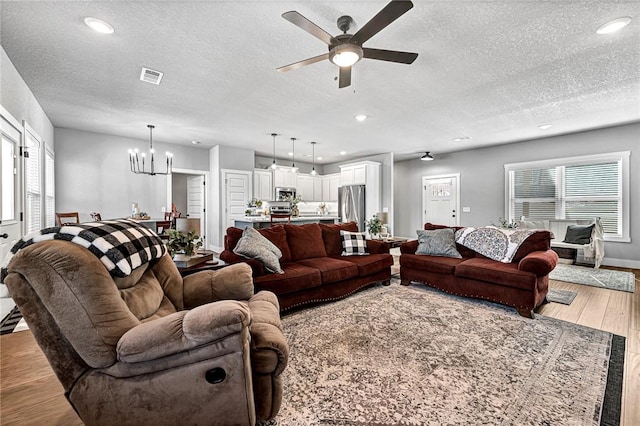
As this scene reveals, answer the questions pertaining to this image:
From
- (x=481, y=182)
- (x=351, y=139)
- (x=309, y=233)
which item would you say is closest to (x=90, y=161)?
(x=309, y=233)

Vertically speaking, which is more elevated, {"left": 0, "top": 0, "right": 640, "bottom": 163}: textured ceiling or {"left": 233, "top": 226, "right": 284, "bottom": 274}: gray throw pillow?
{"left": 0, "top": 0, "right": 640, "bottom": 163}: textured ceiling

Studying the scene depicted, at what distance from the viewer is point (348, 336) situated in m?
2.49

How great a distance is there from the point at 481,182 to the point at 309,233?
18.1 ft

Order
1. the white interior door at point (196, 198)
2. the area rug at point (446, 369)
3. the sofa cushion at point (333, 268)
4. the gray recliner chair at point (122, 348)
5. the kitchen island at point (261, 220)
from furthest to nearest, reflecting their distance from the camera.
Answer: the white interior door at point (196, 198), the kitchen island at point (261, 220), the sofa cushion at point (333, 268), the area rug at point (446, 369), the gray recliner chair at point (122, 348)

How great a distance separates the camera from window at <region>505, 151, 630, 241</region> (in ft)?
17.6

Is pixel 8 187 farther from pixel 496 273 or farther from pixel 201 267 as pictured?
pixel 496 273

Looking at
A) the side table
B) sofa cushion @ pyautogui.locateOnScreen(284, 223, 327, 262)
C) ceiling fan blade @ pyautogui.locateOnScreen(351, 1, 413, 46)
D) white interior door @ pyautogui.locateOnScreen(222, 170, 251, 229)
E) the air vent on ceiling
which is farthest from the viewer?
white interior door @ pyautogui.locateOnScreen(222, 170, 251, 229)

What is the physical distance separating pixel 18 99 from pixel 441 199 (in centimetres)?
845

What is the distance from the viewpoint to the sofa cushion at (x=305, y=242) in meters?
3.70

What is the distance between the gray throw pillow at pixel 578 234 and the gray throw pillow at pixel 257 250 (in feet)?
18.7

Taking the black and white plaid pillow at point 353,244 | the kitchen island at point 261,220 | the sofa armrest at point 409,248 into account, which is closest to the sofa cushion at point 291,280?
the black and white plaid pillow at point 353,244

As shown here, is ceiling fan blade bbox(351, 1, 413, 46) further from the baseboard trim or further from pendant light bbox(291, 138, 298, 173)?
the baseboard trim

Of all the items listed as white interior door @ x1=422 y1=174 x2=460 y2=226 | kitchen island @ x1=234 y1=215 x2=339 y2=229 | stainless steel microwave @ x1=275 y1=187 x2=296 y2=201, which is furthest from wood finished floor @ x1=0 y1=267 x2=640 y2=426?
stainless steel microwave @ x1=275 y1=187 x2=296 y2=201

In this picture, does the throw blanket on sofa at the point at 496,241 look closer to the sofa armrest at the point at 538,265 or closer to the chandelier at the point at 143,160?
the sofa armrest at the point at 538,265
